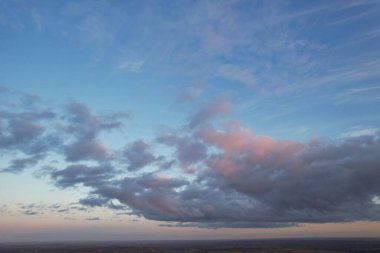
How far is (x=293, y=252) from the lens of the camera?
189m

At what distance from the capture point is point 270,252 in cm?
18762

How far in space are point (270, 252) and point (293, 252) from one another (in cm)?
1130
